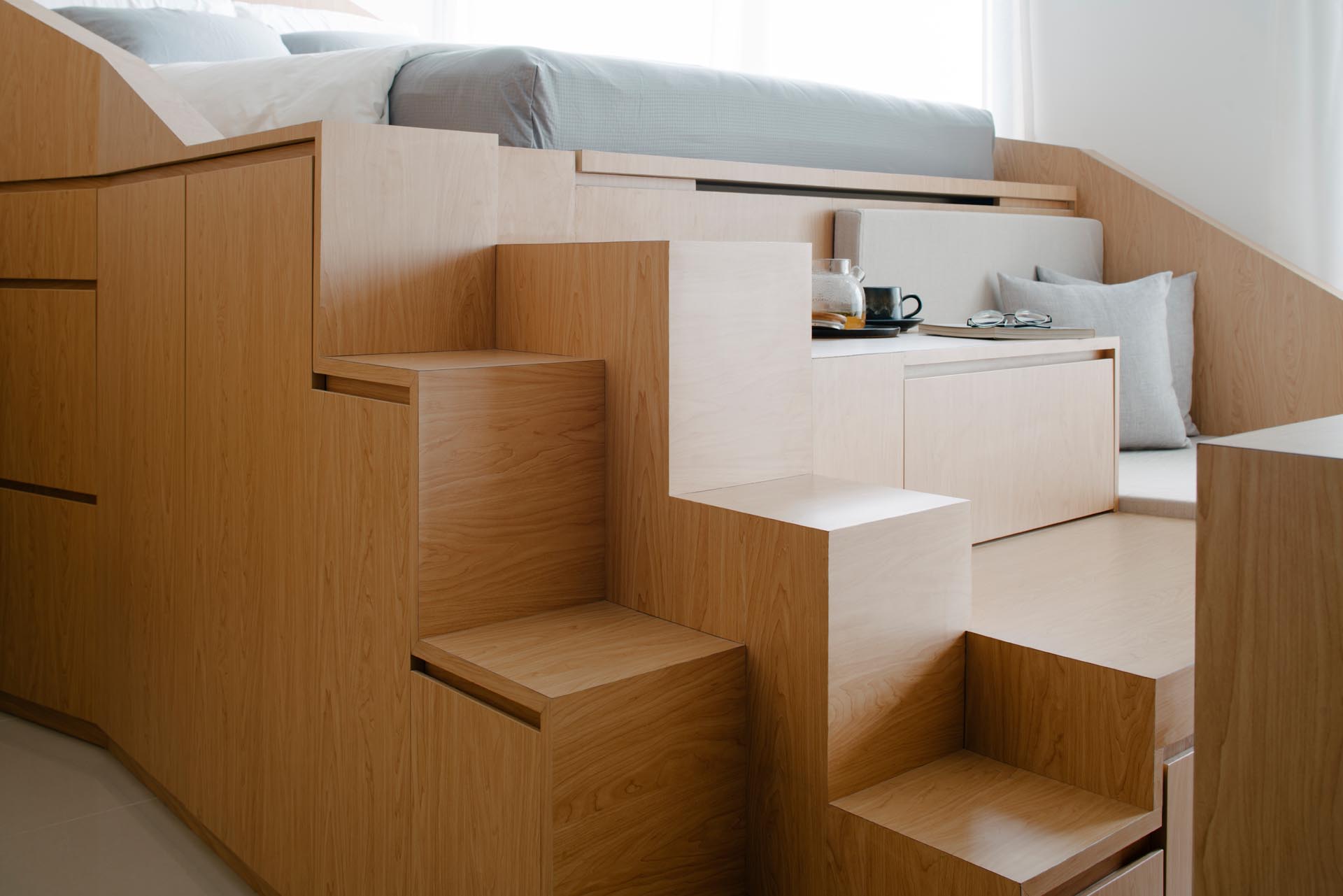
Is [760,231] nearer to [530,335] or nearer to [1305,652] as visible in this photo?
[530,335]

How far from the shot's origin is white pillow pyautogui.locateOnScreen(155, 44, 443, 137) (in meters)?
1.77

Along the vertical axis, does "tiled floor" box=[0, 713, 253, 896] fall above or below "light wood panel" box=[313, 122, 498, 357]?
below

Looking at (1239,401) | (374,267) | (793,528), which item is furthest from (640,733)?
(1239,401)

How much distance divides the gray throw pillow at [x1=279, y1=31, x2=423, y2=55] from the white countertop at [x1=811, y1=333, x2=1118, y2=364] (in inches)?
67.6

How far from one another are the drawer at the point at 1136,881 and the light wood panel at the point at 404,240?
0.92 meters

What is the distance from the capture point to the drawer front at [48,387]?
6.32 feet

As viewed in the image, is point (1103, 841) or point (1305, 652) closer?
point (1305, 652)

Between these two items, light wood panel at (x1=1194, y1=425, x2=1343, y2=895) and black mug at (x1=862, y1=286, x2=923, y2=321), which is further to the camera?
black mug at (x1=862, y1=286, x2=923, y2=321)

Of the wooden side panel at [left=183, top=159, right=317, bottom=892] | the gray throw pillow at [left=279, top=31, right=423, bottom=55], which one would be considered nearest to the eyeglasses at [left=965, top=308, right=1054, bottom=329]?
the wooden side panel at [left=183, top=159, right=317, bottom=892]

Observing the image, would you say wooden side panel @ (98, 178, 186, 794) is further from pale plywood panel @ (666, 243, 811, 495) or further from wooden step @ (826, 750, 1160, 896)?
wooden step @ (826, 750, 1160, 896)

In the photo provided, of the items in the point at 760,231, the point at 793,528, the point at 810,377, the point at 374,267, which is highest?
the point at 760,231

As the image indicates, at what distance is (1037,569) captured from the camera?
61.2 inches

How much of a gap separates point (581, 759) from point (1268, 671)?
2.00 ft

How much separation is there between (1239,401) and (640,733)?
6.88ft
